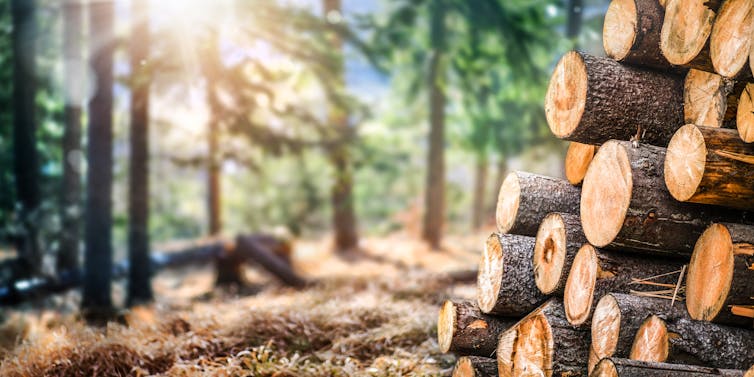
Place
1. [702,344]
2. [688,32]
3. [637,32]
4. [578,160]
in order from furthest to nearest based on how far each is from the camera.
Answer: [578,160], [637,32], [688,32], [702,344]

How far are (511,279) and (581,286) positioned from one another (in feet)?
1.76

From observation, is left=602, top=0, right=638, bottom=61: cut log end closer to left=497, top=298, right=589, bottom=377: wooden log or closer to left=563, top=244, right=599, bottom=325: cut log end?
left=563, top=244, right=599, bottom=325: cut log end

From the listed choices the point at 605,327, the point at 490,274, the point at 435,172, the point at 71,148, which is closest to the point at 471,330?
the point at 490,274

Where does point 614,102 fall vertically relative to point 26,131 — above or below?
above

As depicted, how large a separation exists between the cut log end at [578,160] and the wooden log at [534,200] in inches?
3.1

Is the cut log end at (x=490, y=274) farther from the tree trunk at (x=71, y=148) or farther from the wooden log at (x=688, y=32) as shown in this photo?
the tree trunk at (x=71, y=148)

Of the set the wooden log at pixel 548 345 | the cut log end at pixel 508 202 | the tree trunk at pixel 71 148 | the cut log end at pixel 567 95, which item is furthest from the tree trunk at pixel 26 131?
the cut log end at pixel 567 95

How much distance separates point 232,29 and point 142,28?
1.47 metres

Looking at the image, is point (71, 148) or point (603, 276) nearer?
point (603, 276)

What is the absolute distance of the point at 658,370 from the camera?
2832mm

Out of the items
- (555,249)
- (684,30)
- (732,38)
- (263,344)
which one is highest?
(684,30)

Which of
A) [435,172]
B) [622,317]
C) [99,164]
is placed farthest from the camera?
[435,172]

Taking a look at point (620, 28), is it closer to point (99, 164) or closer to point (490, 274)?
point (490, 274)

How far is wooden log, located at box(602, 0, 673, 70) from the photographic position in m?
3.42
